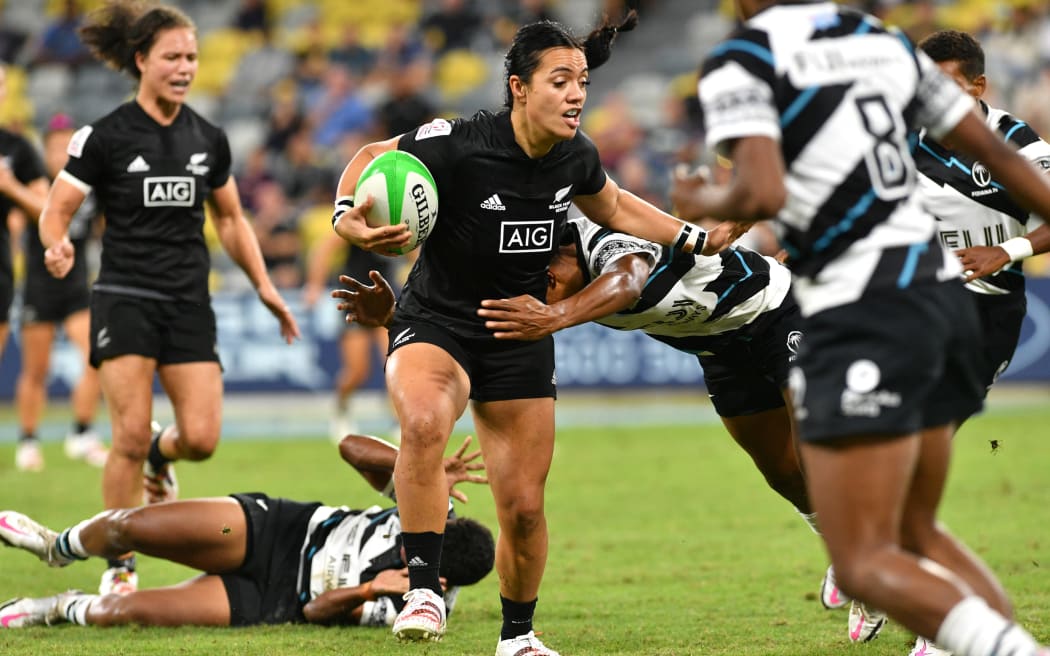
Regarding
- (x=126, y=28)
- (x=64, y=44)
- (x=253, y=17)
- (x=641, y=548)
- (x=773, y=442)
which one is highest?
(x=253, y=17)

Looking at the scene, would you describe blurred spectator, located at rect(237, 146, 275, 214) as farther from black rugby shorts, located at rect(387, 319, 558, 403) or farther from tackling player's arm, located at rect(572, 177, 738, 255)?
black rugby shorts, located at rect(387, 319, 558, 403)

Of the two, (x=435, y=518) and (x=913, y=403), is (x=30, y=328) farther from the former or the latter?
(x=913, y=403)

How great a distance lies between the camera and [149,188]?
7.15 meters

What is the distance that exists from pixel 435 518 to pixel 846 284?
7.13 feet

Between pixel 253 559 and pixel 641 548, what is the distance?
9.14 feet

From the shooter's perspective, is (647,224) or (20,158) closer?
(647,224)

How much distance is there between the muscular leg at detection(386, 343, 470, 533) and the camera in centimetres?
→ 515

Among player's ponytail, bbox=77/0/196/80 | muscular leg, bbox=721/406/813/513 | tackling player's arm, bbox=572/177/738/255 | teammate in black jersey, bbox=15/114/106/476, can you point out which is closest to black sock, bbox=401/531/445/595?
tackling player's arm, bbox=572/177/738/255

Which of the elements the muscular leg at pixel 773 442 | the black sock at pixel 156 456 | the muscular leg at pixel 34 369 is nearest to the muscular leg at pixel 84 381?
the muscular leg at pixel 34 369

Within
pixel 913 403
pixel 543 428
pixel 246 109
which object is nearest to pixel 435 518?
pixel 543 428

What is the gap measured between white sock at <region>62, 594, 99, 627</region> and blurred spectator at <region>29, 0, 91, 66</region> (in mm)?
17262

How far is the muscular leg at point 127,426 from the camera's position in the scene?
693 centimetres

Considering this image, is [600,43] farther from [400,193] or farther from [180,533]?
[180,533]

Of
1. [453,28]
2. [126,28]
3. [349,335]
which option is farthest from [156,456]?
[453,28]
